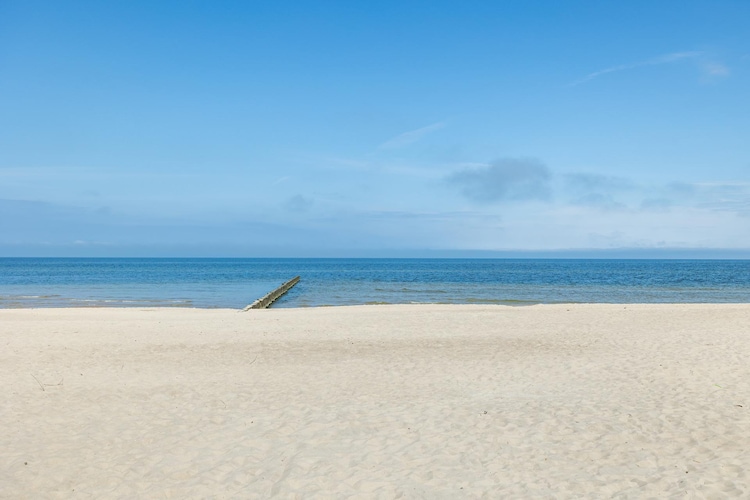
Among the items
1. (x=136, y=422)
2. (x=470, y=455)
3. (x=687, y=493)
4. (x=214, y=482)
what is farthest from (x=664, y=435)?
(x=136, y=422)

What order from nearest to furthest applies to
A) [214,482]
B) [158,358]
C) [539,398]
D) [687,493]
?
[687,493] → [214,482] → [539,398] → [158,358]

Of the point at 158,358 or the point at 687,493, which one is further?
the point at 158,358

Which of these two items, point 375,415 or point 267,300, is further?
point 267,300

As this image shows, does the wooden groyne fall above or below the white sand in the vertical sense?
below

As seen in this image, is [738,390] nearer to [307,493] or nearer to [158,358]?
[307,493]

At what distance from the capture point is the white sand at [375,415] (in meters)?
6.70

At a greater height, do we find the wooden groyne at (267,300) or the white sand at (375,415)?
the white sand at (375,415)

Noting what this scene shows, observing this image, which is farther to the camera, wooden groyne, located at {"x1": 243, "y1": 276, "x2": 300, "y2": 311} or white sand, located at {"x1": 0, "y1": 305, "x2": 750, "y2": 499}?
wooden groyne, located at {"x1": 243, "y1": 276, "x2": 300, "y2": 311}

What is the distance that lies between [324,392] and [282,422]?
6.30 feet

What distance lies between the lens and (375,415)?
9234 mm

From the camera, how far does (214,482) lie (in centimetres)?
674

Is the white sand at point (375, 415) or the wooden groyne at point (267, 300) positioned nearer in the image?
the white sand at point (375, 415)

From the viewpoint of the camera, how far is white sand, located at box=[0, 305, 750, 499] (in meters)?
6.70

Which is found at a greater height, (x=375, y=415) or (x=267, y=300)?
(x=375, y=415)
